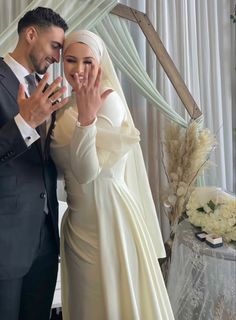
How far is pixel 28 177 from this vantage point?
978mm

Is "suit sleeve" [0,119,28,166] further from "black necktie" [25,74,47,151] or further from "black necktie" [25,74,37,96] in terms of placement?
"black necktie" [25,74,37,96]

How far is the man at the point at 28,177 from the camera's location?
86 cm

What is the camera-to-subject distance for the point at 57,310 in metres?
1.99

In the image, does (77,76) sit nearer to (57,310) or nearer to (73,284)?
(73,284)

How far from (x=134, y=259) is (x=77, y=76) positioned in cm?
54

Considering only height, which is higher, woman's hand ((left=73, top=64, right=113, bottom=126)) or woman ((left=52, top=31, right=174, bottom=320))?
woman's hand ((left=73, top=64, right=113, bottom=126))

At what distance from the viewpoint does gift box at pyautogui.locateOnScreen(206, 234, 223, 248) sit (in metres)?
1.44

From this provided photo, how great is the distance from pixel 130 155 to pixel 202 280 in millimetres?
666

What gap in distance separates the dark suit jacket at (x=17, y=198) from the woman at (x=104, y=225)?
92 mm

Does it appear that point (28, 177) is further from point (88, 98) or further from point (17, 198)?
point (88, 98)

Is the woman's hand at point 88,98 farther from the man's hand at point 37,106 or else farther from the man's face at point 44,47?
the man's face at point 44,47

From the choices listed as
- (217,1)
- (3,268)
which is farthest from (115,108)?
(217,1)

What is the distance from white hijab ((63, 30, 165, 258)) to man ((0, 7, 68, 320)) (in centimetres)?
9

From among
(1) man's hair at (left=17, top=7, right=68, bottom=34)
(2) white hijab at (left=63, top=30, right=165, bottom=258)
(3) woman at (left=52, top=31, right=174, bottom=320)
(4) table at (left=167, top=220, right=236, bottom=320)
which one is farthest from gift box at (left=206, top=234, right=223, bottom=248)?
(1) man's hair at (left=17, top=7, right=68, bottom=34)
